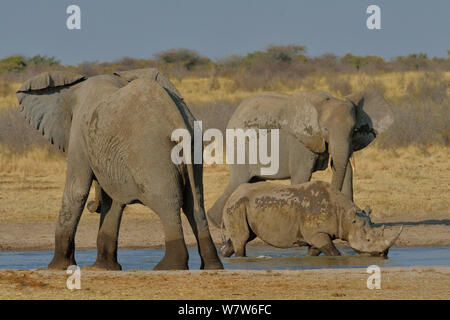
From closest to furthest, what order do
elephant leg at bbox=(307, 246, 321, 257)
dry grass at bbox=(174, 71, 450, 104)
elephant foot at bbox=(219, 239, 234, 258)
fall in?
elephant leg at bbox=(307, 246, 321, 257)
elephant foot at bbox=(219, 239, 234, 258)
dry grass at bbox=(174, 71, 450, 104)

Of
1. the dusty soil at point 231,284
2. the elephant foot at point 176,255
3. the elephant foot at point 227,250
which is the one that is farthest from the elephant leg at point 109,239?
the elephant foot at point 227,250

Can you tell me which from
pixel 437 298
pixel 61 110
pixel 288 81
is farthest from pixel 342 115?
pixel 288 81

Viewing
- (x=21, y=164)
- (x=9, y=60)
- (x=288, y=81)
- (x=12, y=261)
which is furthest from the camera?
(x=9, y=60)

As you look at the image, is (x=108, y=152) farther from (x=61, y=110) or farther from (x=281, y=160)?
(x=281, y=160)

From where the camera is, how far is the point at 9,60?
179 ft

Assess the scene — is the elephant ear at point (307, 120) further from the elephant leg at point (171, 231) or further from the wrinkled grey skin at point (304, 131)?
the elephant leg at point (171, 231)

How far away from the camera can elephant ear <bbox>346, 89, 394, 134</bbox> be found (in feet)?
58.3

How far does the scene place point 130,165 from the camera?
35.7 feet

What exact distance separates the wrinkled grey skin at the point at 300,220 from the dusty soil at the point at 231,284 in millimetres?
2887

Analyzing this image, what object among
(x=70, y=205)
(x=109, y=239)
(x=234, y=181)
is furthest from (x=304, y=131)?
(x=70, y=205)

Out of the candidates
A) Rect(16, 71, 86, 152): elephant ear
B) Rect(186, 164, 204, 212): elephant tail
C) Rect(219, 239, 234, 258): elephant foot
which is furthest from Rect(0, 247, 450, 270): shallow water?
Rect(186, 164, 204, 212): elephant tail

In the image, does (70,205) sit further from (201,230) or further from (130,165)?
(201,230)

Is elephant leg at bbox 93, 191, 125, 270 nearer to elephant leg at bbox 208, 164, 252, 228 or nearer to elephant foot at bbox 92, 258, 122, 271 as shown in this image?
elephant foot at bbox 92, 258, 122, 271
